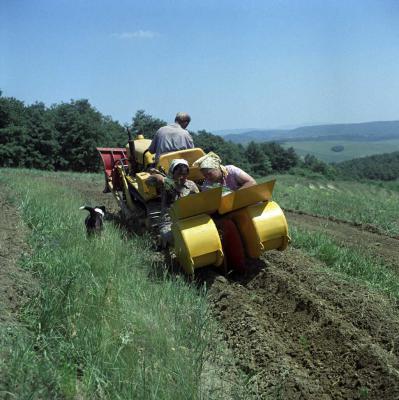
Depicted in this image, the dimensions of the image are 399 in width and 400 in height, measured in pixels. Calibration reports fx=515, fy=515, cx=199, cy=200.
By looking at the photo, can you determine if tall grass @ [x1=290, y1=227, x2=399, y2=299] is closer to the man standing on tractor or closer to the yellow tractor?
the yellow tractor

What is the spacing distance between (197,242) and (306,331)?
1.41 meters

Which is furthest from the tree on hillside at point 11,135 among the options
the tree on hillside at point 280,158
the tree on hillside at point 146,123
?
the tree on hillside at point 280,158

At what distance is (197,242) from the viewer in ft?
17.0

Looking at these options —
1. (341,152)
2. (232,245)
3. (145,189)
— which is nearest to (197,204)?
(232,245)

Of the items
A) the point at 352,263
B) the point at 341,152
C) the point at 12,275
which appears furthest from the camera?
the point at 341,152

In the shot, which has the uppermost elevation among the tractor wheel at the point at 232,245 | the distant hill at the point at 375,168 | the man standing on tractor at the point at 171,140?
the man standing on tractor at the point at 171,140

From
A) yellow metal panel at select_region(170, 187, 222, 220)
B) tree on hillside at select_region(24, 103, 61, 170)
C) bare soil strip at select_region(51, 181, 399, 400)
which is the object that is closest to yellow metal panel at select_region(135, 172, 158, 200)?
yellow metal panel at select_region(170, 187, 222, 220)

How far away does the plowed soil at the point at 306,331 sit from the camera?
360cm

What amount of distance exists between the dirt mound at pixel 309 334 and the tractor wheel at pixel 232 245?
0.24m

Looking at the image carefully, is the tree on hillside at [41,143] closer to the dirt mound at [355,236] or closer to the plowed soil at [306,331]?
the dirt mound at [355,236]

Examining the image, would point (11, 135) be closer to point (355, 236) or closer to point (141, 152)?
point (141, 152)

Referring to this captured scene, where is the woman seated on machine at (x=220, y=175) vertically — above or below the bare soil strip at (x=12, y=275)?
above

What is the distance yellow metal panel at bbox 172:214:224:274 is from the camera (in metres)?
5.18

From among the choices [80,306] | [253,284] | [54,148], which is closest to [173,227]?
[253,284]
